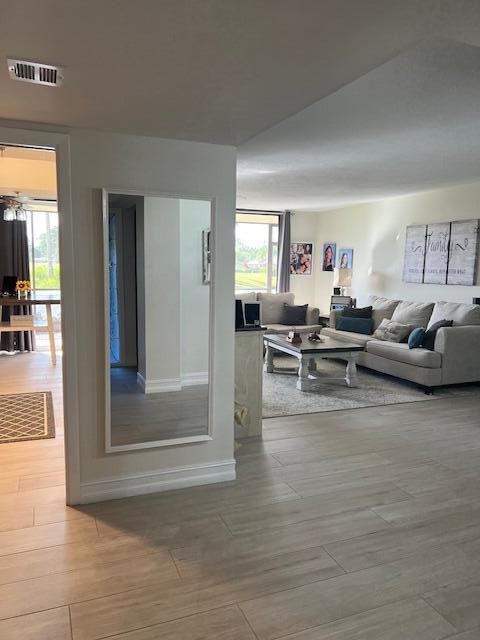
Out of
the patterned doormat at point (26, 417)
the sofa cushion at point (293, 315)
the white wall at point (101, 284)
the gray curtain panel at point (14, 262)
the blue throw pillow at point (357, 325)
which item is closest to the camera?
the white wall at point (101, 284)

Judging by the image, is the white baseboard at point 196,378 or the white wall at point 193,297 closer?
the white wall at point 193,297

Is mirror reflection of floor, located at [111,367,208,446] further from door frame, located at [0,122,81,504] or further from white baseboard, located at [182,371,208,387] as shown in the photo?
door frame, located at [0,122,81,504]

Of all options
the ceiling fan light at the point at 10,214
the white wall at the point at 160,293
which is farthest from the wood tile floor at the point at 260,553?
the ceiling fan light at the point at 10,214

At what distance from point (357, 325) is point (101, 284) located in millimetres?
4694

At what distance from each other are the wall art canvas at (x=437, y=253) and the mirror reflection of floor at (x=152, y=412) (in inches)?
171

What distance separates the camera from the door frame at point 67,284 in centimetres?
255

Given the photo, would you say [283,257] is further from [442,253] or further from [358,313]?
[442,253]

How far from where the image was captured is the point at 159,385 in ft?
10.5

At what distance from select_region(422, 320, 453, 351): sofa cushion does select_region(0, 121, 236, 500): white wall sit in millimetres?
3224

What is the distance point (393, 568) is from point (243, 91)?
7.56 ft

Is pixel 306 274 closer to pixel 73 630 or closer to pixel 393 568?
pixel 393 568

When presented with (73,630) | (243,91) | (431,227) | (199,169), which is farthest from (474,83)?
(431,227)

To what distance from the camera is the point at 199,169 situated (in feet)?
9.57

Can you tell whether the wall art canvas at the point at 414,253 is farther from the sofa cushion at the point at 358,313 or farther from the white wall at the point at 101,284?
the white wall at the point at 101,284
